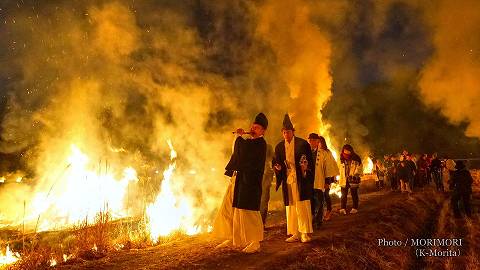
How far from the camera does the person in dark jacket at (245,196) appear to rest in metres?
6.19

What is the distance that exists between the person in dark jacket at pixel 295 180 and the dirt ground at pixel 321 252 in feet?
1.02

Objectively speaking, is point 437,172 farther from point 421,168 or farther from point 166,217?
point 166,217

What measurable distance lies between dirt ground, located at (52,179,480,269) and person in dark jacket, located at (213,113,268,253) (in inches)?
10.8

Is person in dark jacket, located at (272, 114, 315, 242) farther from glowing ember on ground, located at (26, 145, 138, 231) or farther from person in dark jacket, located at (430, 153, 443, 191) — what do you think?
person in dark jacket, located at (430, 153, 443, 191)

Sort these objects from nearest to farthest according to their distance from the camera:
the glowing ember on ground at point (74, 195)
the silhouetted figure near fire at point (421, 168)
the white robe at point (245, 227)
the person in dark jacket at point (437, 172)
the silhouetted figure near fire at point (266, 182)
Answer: the white robe at point (245, 227) → the silhouetted figure near fire at point (266, 182) → the glowing ember on ground at point (74, 195) → the person in dark jacket at point (437, 172) → the silhouetted figure near fire at point (421, 168)

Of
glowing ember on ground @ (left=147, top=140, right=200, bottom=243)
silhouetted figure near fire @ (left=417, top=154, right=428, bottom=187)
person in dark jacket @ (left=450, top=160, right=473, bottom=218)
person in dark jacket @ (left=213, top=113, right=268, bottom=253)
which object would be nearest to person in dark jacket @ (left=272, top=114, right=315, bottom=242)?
person in dark jacket @ (left=213, top=113, right=268, bottom=253)

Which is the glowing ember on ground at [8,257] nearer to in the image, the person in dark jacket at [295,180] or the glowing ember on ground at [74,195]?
the glowing ember on ground at [74,195]

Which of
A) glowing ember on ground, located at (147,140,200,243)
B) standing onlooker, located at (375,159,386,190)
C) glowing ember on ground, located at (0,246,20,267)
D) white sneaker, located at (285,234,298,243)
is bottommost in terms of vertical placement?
glowing ember on ground, located at (0,246,20,267)

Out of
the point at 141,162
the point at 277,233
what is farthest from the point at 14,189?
the point at 277,233

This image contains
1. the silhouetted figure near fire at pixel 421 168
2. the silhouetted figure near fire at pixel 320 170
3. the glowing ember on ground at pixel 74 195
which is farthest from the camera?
the silhouetted figure near fire at pixel 421 168

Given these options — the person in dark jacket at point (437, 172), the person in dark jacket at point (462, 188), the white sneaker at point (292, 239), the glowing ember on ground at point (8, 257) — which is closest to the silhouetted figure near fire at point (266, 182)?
the white sneaker at point (292, 239)

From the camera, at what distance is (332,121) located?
1929 inches

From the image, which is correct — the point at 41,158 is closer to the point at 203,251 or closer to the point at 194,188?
the point at 194,188

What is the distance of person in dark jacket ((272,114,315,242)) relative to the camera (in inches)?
270
